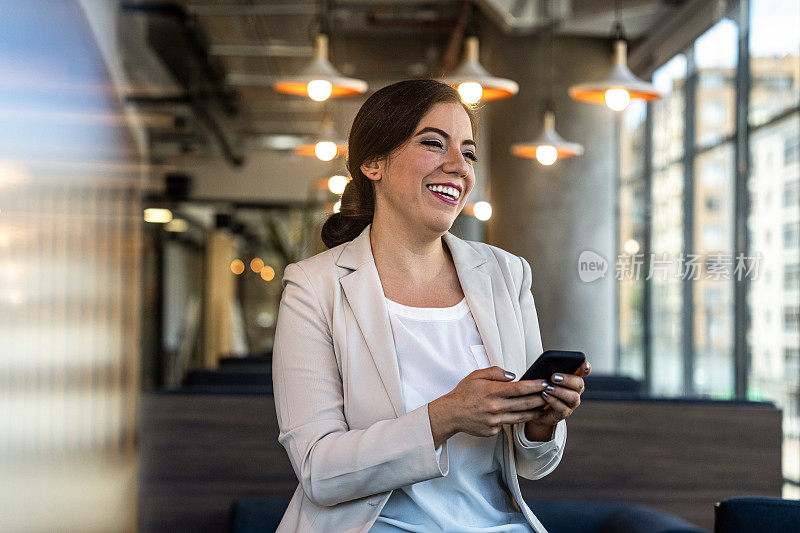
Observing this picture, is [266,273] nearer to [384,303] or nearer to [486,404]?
[384,303]

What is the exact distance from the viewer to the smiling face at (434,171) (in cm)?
177

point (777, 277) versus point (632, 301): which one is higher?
point (777, 277)

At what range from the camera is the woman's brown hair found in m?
1.80

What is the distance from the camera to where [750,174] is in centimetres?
524

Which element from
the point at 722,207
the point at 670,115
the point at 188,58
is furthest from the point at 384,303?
the point at 188,58

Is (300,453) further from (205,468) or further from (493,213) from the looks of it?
(493,213)

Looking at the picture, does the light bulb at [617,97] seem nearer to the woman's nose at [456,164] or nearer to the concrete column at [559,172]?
the concrete column at [559,172]

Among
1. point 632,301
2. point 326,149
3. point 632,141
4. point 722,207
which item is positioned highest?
point 632,141

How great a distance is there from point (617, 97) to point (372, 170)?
2390mm

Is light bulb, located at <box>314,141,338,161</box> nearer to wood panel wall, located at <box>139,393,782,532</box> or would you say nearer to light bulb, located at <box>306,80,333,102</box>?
light bulb, located at <box>306,80,333,102</box>

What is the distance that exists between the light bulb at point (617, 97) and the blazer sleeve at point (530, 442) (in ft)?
7.31

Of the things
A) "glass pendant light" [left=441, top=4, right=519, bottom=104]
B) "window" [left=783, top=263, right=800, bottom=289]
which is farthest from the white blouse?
"window" [left=783, top=263, right=800, bottom=289]

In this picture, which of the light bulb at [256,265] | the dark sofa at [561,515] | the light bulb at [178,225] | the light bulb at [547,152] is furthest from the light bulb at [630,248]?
the light bulb at [256,265]

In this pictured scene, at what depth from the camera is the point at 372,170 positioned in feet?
6.20
